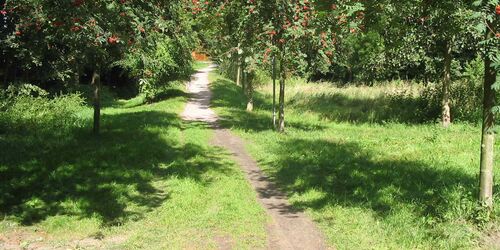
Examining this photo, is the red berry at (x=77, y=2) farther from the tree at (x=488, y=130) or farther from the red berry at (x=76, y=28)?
the tree at (x=488, y=130)

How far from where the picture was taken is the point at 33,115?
17.3 metres

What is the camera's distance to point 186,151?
14.7 m

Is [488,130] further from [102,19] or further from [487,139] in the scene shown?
[102,19]

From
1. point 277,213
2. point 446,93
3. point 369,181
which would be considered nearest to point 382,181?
point 369,181

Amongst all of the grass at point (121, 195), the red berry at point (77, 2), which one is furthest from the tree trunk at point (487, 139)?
the red berry at point (77, 2)

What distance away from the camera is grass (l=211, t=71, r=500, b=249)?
24.1 ft

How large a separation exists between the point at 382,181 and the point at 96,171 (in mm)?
7041

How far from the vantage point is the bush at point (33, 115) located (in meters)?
15.8

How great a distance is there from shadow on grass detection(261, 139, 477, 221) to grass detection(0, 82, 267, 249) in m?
1.42

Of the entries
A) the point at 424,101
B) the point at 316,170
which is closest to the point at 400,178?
the point at 316,170

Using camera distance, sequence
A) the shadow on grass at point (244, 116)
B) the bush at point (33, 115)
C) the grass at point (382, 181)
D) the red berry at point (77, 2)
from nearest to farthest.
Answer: the grass at point (382, 181)
the red berry at point (77, 2)
the bush at point (33, 115)
the shadow on grass at point (244, 116)

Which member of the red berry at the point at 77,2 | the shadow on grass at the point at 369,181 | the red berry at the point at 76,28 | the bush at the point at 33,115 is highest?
the red berry at the point at 77,2

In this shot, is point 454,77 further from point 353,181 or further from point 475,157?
point 353,181

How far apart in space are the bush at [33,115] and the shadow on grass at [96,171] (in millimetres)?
1169
